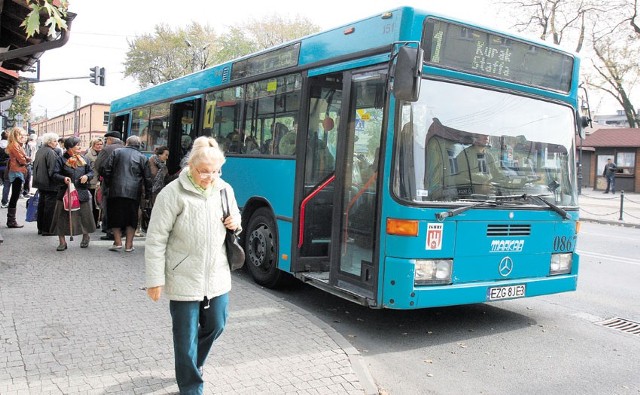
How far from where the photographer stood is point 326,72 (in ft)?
20.5

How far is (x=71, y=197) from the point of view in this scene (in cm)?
862

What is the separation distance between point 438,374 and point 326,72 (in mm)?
3358

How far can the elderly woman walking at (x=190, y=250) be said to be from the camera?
3.51 meters

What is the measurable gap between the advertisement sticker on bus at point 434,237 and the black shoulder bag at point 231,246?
6.50 ft

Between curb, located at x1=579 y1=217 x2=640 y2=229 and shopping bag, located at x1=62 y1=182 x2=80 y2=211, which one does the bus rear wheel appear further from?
curb, located at x1=579 y1=217 x2=640 y2=229

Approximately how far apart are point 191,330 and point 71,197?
587cm

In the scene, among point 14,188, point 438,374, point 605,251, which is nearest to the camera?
point 438,374

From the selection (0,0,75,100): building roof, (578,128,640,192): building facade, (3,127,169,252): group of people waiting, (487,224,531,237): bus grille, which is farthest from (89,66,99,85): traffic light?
(487,224,531,237): bus grille

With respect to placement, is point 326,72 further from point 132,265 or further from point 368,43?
point 132,265

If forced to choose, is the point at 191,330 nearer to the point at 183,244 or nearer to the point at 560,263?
the point at 183,244

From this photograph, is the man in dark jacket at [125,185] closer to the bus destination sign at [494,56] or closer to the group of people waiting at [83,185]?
the group of people waiting at [83,185]

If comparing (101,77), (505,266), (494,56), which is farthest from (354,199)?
(101,77)

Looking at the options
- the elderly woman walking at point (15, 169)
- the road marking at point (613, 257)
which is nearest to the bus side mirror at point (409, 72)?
the road marking at point (613, 257)

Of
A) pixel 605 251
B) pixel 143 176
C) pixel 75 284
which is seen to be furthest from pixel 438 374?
pixel 605 251
